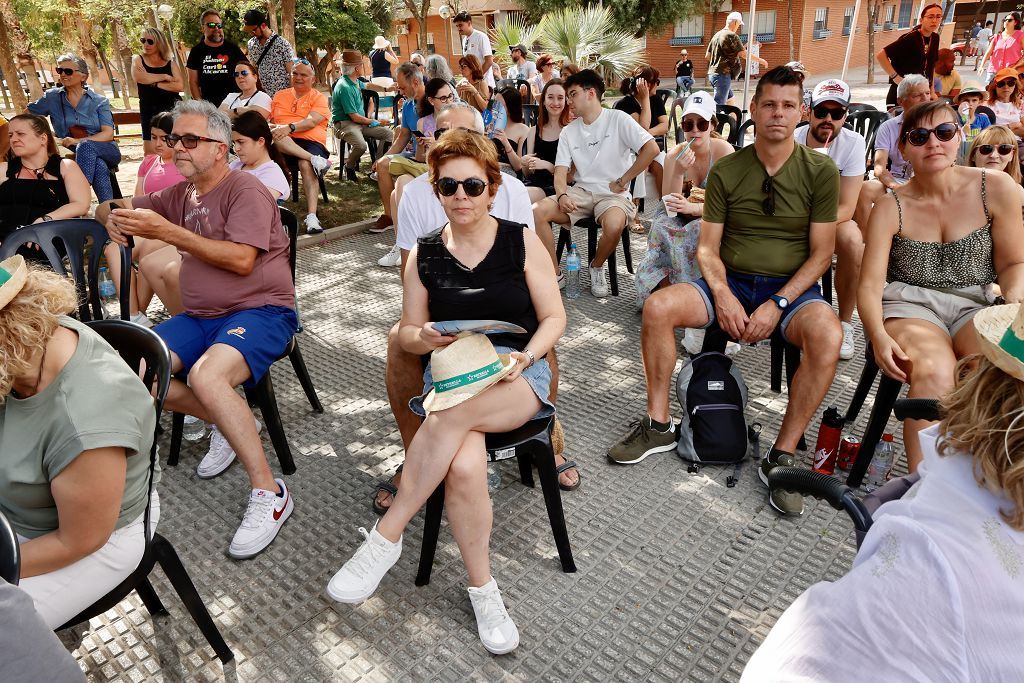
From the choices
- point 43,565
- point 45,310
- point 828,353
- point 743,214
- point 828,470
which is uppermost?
point 45,310

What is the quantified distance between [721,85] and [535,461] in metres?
12.2

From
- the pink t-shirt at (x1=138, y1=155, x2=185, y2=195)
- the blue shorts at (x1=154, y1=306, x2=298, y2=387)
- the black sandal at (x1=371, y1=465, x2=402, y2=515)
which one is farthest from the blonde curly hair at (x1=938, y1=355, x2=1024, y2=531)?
the pink t-shirt at (x1=138, y1=155, x2=185, y2=195)

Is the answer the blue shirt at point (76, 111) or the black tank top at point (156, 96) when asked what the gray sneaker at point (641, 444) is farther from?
the black tank top at point (156, 96)

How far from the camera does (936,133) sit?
288 cm

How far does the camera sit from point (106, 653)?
7.16ft

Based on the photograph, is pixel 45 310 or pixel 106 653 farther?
pixel 106 653

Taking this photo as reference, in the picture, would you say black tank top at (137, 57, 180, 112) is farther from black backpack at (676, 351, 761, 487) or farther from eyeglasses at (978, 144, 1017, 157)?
eyeglasses at (978, 144, 1017, 157)

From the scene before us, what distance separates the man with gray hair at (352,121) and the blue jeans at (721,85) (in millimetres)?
6955

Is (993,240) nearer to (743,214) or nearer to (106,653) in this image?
(743,214)

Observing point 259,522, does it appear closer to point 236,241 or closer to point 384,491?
point 384,491

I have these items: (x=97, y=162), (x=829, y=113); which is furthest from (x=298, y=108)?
(x=829, y=113)

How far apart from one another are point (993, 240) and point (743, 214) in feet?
3.45

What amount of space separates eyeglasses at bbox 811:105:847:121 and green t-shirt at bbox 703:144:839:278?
1.28 m

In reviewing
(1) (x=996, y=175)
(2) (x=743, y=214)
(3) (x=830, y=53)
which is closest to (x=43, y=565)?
(2) (x=743, y=214)
